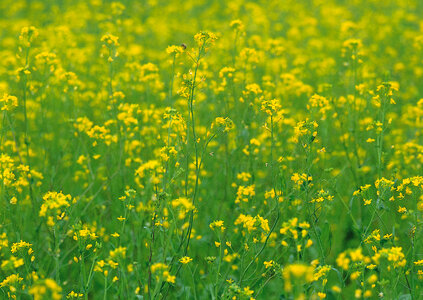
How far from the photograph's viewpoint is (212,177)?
5711 millimetres

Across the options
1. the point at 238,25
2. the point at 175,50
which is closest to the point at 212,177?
the point at 238,25

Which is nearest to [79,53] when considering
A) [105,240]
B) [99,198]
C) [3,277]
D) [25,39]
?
[25,39]

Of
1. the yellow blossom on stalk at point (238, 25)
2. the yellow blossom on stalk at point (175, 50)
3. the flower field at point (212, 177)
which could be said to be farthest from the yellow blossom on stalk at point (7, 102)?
the yellow blossom on stalk at point (238, 25)

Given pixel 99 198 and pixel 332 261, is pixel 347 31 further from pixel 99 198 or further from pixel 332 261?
pixel 99 198

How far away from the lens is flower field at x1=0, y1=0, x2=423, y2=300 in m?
3.45

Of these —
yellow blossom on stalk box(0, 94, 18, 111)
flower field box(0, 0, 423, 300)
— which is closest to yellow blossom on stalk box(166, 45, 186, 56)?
flower field box(0, 0, 423, 300)

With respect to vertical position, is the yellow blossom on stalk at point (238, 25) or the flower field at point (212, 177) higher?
the yellow blossom on stalk at point (238, 25)

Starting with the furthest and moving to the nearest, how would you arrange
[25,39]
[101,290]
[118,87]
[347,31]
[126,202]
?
[347,31] < [118,87] < [25,39] < [101,290] < [126,202]

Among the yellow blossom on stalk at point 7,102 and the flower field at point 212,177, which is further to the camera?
the yellow blossom on stalk at point 7,102

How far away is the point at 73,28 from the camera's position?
9.91m

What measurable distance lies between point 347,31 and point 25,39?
388cm

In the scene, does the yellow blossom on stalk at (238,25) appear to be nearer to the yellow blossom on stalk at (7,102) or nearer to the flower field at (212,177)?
the flower field at (212,177)

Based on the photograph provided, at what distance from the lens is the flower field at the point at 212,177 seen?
345cm

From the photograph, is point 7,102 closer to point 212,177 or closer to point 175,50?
point 175,50
